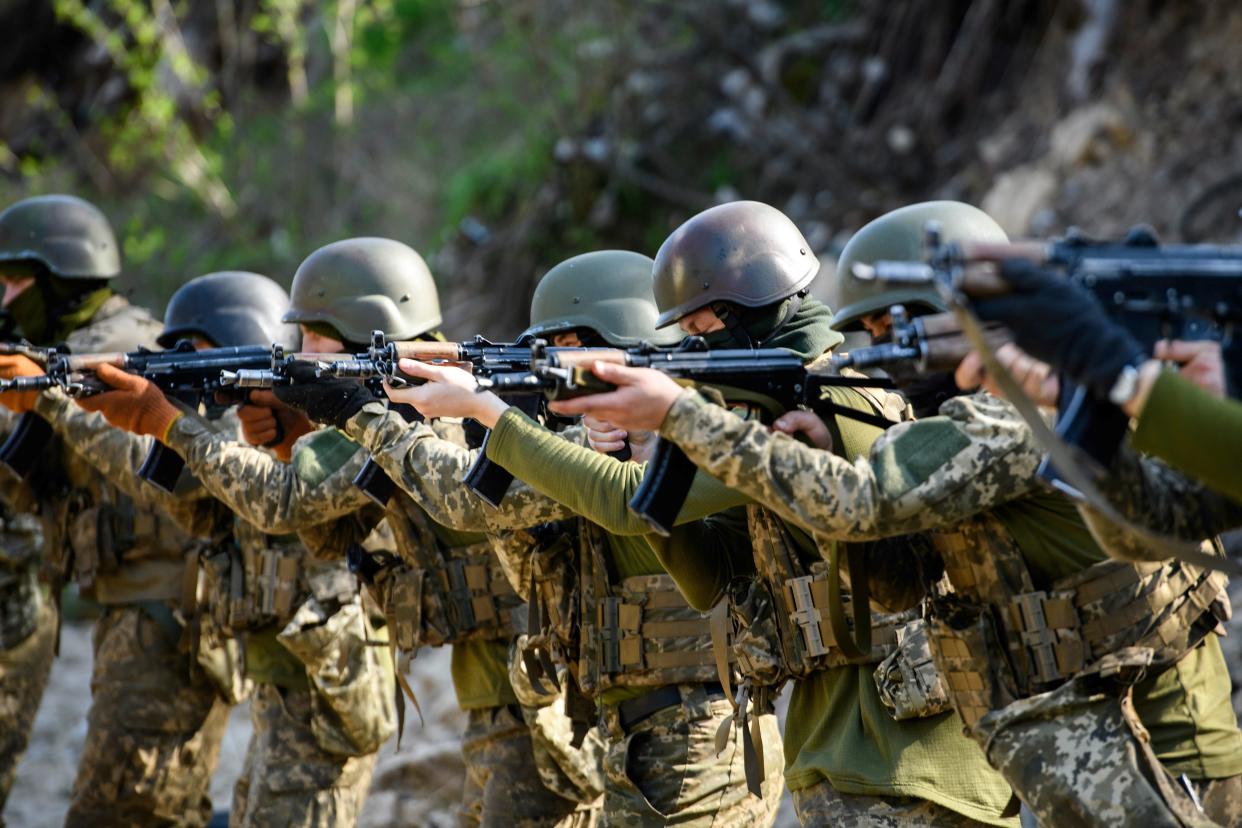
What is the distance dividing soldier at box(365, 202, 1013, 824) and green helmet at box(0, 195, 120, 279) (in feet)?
13.4

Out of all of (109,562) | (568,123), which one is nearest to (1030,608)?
(109,562)

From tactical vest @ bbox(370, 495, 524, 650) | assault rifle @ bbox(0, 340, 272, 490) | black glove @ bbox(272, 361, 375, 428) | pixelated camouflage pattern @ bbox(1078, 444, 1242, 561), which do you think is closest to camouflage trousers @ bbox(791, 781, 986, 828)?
pixelated camouflage pattern @ bbox(1078, 444, 1242, 561)

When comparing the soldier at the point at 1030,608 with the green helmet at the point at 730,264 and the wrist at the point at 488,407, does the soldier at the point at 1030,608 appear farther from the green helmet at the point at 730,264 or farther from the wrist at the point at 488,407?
the green helmet at the point at 730,264

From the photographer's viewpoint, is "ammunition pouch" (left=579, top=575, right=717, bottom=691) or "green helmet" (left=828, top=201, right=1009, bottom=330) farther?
"ammunition pouch" (left=579, top=575, right=717, bottom=691)

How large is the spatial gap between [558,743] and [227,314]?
117 inches

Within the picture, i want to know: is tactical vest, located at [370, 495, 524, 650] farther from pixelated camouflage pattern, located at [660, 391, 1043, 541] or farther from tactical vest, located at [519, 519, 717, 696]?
pixelated camouflage pattern, located at [660, 391, 1043, 541]

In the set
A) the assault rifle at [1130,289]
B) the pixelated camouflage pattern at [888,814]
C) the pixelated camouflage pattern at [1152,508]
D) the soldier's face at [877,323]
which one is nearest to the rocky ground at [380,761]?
the pixelated camouflage pattern at [888,814]

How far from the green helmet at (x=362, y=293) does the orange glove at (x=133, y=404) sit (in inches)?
25.0

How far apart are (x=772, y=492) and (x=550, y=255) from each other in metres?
9.98

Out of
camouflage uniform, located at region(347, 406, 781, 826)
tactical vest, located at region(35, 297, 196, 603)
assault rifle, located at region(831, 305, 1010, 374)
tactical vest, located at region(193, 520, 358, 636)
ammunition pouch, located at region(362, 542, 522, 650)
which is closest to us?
assault rifle, located at region(831, 305, 1010, 374)

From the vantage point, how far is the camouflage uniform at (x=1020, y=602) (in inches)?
150

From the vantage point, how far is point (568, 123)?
47.0 feet

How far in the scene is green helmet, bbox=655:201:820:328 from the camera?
492 cm

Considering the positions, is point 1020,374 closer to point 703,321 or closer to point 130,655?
point 703,321
